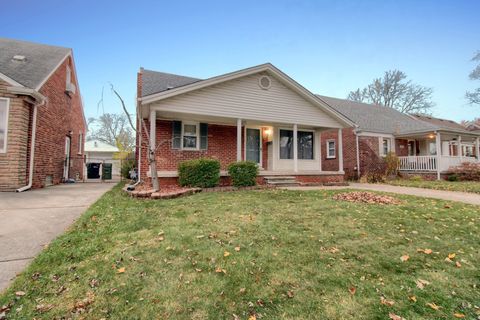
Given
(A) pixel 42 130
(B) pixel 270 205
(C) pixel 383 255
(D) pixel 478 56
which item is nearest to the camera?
(C) pixel 383 255

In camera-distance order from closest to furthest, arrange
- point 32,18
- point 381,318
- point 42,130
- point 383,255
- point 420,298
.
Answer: point 381,318 < point 420,298 < point 383,255 < point 42,130 < point 32,18

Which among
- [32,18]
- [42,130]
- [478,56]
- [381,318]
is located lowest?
[381,318]

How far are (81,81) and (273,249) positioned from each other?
18.3m

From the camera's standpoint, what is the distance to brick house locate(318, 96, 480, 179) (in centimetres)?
1449

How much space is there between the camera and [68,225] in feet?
12.9

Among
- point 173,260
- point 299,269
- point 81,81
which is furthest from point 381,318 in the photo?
point 81,81

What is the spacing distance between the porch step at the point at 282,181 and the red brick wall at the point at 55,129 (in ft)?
29.5

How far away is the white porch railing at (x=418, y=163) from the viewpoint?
1443 cm

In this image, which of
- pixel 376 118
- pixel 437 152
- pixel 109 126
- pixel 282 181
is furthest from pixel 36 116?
pixel 109 126

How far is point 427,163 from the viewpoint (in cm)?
1465

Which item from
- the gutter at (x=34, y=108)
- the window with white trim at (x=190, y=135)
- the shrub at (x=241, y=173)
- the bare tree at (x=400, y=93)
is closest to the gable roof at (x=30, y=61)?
the gutter at (x=34, y=108)

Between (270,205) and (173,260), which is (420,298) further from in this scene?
(270,205)

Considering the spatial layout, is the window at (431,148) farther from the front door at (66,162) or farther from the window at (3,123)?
the front door at (66,162)

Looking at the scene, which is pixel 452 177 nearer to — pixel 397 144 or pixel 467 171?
pixel 467 171
